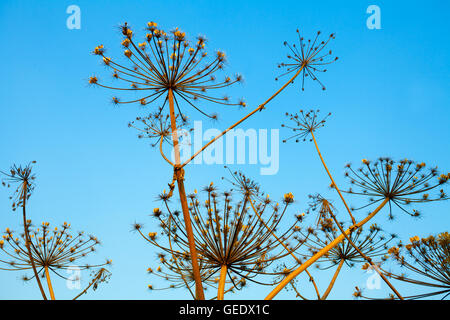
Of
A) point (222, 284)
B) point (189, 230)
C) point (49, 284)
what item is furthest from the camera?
point (49, 284)

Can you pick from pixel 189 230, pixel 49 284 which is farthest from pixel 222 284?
pixel 49 284

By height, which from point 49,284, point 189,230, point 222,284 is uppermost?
point 189,230

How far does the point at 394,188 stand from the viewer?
35.2 ft

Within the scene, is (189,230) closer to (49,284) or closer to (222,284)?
Result: (222,284)

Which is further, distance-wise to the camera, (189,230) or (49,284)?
(49,284)

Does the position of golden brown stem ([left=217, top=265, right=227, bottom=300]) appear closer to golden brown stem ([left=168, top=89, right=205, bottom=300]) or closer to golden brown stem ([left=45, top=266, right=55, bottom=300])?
golden brown stem ([left=168, top=89, right=205, bottom=300])

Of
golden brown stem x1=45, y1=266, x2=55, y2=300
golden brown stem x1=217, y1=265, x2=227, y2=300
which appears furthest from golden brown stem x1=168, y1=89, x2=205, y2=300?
golden brown stem x1=45, y1=266, x2=55, y2=300

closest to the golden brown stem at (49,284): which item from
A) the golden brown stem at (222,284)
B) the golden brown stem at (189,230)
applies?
the golden brown stem at (222,284)

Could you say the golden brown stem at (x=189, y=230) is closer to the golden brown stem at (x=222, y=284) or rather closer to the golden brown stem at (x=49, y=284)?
the golden brown stem at (x=222, y=284)

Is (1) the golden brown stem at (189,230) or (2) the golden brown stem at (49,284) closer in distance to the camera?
(1) the golden brown stem at (189,230)

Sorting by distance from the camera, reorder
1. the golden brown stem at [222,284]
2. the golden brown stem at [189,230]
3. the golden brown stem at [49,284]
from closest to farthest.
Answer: the golden brown stem at [189,230] → the golden brown stem at [222,284] → the golden brown stem at [49,284]
